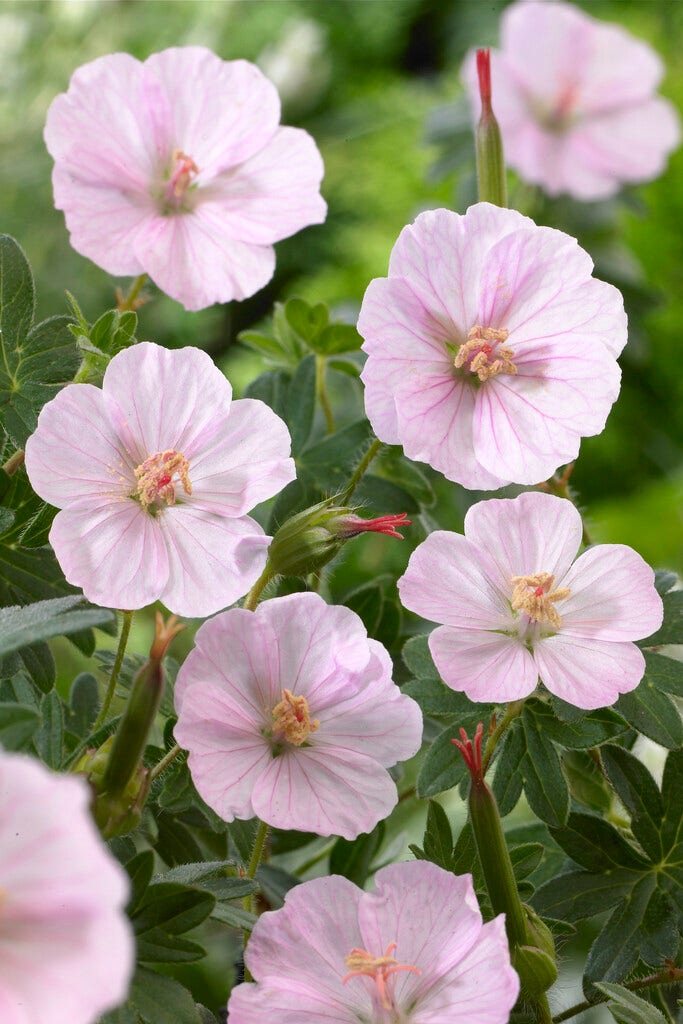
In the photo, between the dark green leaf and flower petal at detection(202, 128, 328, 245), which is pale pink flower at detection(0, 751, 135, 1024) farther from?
flower petal at detection(202, 128, 328, 245)

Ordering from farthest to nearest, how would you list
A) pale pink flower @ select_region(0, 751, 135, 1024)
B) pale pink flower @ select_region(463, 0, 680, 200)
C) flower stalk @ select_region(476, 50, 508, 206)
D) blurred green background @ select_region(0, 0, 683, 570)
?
blurred green background @ select_region(0, 0, 683, 570)
pale pink flower @ select_region(463, 0, 680, 200)
flower stalk @ select_region(476, 50, 508, 206)
pale pink flower @ select_region(0, 751, 135, 1024)

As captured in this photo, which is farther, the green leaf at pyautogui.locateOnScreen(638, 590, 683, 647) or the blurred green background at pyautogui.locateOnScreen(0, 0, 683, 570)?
the blurred green background at pyautogui.locateOnScreen(0, 0, 683, 570)

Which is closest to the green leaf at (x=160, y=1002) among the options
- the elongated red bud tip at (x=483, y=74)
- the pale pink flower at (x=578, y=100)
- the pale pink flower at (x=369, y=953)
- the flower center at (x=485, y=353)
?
the pale pink flower at (x=369, y=953)

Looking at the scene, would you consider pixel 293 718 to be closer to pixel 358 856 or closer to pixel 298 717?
pixel 298 717

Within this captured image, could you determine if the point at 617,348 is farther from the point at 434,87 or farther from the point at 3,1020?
the point at 434,87

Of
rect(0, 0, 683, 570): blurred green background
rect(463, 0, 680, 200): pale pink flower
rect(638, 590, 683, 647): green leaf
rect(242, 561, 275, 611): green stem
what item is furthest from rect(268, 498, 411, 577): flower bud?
rect(0, 0, 683, 570): blurred green background

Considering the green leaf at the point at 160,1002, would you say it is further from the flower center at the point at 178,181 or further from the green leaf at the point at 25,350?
the flower center at the point at 178,181

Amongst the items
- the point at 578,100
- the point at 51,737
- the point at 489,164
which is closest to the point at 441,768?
the point at 51,737

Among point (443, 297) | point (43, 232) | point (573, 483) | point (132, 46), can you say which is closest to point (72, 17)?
point (132, 46)
